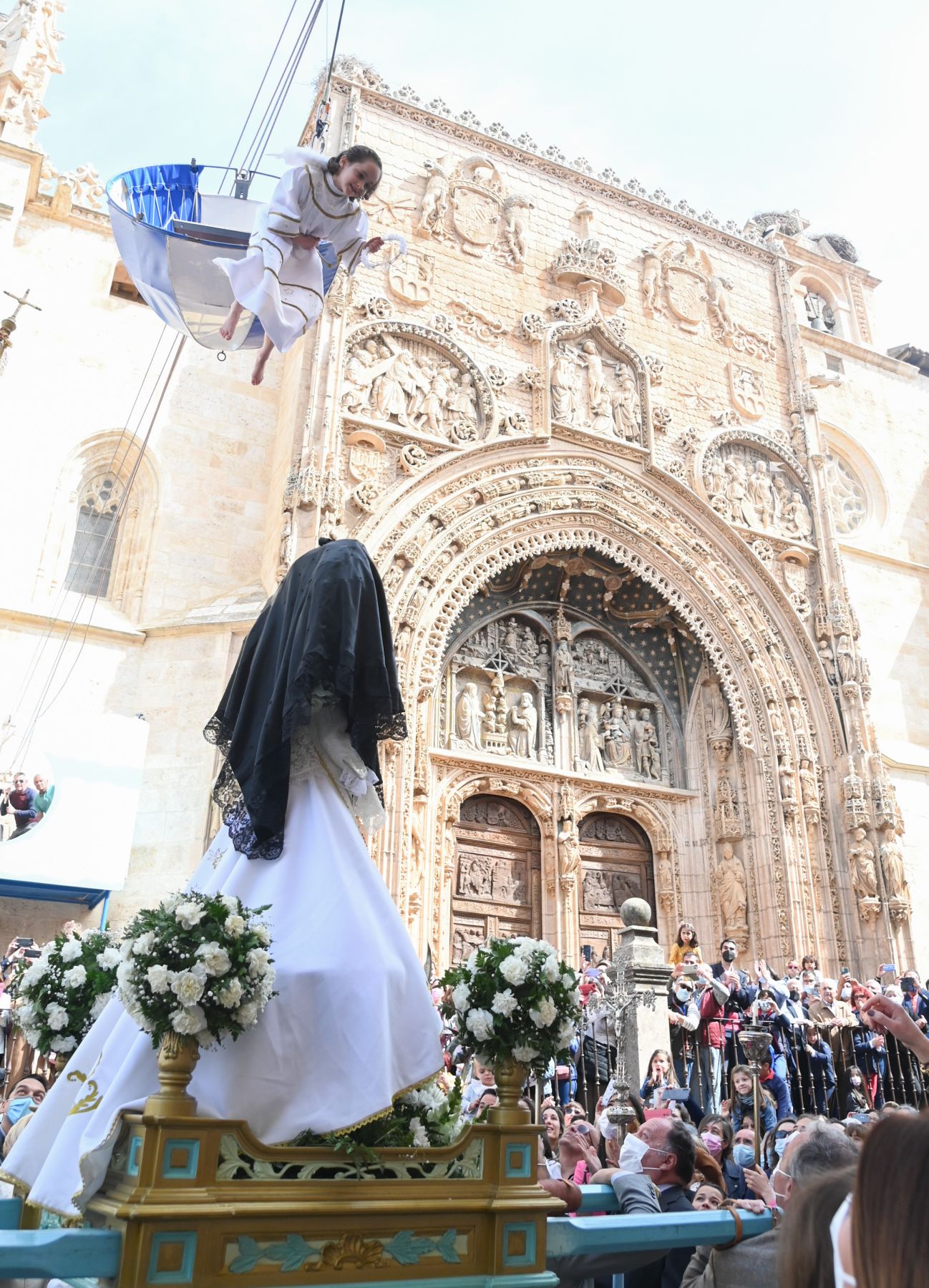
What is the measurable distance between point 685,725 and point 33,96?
15.8 meters

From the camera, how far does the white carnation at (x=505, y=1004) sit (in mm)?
3314

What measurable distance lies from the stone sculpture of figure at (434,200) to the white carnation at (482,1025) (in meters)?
16.5

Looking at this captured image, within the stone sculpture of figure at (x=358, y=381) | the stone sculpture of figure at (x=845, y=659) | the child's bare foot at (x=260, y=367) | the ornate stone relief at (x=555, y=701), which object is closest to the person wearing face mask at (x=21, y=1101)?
the child's bare foot at (x=260, y=367)

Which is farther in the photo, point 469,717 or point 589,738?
point 589,738

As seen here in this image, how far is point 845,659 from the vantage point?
55.8ft

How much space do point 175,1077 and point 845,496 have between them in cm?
2236

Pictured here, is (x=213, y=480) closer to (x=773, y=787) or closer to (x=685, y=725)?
(x=685, y=725)

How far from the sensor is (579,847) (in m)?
16.1

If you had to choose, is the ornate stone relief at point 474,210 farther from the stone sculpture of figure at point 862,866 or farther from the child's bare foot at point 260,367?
the child's bare foot at point 260,367

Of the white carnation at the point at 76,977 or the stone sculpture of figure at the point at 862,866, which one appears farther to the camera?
the stone sculpture of figure at the point at 862,866

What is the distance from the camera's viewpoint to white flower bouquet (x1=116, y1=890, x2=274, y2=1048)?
2.68 metres

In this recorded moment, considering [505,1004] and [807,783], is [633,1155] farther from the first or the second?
[807,783]

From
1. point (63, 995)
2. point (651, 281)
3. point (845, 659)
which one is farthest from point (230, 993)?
point (651, 281)

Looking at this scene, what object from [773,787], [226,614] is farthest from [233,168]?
[773,787]
